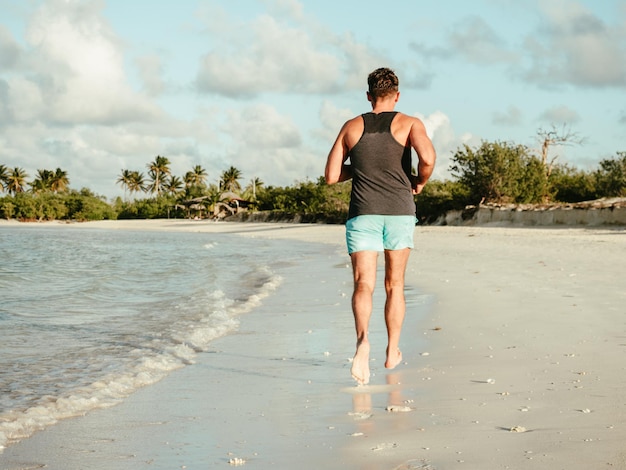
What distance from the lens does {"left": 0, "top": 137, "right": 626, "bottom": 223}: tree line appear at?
48844mm

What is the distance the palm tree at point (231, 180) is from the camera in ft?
398

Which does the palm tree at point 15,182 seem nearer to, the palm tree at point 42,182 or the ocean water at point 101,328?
the palm tree at point 42,182

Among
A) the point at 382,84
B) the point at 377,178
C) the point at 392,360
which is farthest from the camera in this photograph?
the point at 392,360

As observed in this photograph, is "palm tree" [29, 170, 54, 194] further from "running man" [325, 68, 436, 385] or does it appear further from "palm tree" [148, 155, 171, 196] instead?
"running man" [325, 68, 436, 385]

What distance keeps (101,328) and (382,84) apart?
5.53 metres

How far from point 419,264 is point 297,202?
62.5 m

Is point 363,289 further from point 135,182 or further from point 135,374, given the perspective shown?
point 135,182

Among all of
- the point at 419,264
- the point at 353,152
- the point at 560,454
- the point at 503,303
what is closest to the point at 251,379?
the point at 353,152

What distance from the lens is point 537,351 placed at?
5.46 m

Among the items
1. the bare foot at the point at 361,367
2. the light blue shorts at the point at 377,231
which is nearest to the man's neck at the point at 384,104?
the light blue shorts at the point at 377,231

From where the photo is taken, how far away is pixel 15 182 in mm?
122062

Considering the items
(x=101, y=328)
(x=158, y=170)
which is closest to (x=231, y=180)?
(x=158, y=170)

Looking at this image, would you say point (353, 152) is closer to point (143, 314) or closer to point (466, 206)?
point (143, 314)

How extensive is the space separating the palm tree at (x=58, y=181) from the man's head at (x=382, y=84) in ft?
417
